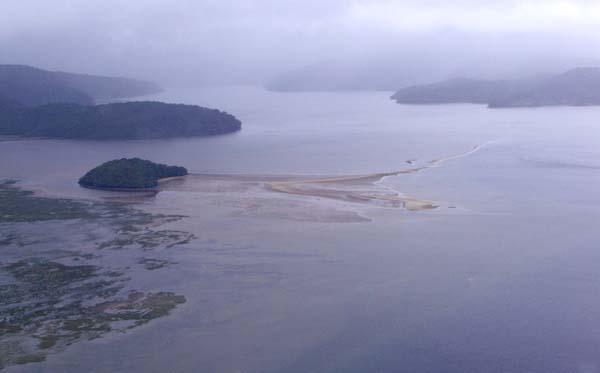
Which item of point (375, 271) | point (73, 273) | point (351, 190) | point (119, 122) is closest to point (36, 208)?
point (73, 273)

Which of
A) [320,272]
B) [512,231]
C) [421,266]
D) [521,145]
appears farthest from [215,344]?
[521,145]

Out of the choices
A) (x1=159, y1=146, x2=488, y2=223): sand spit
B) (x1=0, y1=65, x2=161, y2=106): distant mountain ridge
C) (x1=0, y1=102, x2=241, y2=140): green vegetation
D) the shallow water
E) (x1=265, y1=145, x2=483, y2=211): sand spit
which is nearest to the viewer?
the shallow water

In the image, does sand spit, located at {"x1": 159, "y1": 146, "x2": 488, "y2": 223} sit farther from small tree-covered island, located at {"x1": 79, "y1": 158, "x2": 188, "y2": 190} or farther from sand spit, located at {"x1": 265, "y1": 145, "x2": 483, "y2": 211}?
small tree-covered island, located at {"x1": 79, "y1": 158, "x2": 188, "y2": 190}

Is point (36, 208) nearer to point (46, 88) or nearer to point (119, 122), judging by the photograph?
point (119, 122)

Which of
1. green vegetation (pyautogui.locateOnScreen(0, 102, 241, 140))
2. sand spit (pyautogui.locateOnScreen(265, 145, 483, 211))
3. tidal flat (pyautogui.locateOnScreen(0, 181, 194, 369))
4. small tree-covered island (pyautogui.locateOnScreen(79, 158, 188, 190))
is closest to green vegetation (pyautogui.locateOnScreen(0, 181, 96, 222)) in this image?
tidal flat (pyautogui.locateOnScreen(0, 181, 194, 369))

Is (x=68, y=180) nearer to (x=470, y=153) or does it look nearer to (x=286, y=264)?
(x=286, y=264)
